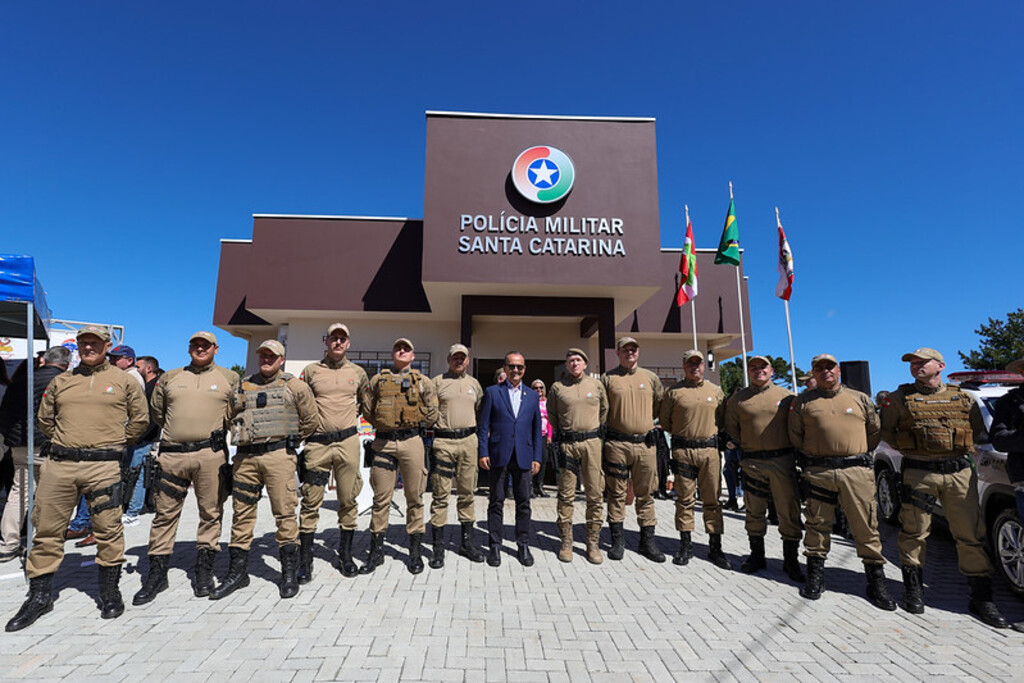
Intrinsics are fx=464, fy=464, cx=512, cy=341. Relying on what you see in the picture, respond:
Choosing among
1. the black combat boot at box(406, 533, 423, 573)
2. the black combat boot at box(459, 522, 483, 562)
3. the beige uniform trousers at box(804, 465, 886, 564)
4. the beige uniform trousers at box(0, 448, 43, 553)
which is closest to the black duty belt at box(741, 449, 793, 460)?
the beige uniform trousers at box(804, 465, 886, 564)

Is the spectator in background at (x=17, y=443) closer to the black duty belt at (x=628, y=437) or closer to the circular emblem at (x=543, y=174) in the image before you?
the black duty belt at (x=628, y=437)

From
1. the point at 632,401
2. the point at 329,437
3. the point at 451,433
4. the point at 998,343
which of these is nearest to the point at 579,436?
the point at 632,401

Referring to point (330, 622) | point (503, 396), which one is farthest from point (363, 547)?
point (503, 396)

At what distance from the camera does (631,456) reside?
5066 mm

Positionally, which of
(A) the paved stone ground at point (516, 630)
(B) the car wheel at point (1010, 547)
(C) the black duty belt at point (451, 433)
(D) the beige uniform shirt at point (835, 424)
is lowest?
(A) the paved stone ground at point (516, 630)

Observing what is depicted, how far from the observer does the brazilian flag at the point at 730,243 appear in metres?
11.1

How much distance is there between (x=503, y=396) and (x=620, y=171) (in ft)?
21.1

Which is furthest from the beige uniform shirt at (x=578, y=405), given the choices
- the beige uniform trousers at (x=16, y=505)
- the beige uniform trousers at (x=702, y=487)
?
the beige uniform trousers at (x=16, y=505)

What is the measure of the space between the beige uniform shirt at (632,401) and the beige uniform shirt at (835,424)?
1.39 metres

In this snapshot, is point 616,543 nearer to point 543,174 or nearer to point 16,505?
point 16,505

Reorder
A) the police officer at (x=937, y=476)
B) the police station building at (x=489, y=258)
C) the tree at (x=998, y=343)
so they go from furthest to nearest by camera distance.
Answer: the tree at (x=998, y=343) < the police station building at (x=489, y=258) < the police officer at (x=937, y=476)

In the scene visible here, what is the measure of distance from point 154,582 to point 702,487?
17.0 ft

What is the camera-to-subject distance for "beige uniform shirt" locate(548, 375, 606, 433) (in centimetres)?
509

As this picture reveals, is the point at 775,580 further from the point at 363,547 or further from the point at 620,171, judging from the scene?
the point at 620,171
